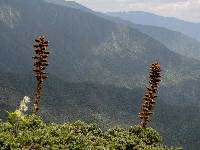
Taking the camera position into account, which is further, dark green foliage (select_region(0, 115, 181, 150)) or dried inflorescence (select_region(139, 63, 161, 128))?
dried inflorescence (select_region(139, 63, 161, 128))

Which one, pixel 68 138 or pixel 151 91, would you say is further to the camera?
pixel 151 91

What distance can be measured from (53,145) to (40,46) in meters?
17.2

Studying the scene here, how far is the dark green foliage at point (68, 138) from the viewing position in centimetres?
3925

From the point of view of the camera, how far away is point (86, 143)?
4097 cm

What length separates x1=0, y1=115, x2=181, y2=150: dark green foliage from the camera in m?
39.2

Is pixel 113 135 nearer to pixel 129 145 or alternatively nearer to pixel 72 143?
pixel 129 145

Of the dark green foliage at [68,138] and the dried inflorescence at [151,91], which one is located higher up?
the dried inflorescence at [151,91]

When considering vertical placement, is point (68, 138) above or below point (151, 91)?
below

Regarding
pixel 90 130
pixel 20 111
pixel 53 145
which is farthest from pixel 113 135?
pixel 20 111

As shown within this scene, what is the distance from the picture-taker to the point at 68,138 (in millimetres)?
42438

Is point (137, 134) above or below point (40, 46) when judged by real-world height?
below

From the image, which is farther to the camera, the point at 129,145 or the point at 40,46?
the point at 40,46

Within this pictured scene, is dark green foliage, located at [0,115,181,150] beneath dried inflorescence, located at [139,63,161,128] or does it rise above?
beneath

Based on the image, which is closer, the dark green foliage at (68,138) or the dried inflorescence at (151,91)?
the dark green foliage at (68,138)
